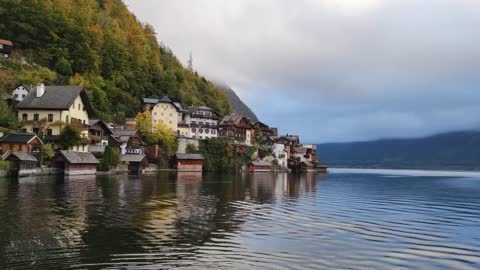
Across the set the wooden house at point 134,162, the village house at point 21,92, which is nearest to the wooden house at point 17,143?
the village house at point 21,92

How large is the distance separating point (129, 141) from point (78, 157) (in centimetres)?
2746

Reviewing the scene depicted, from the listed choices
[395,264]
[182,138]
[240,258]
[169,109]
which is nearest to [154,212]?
[240,258]

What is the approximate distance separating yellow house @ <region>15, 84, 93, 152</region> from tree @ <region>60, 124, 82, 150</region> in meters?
1.49

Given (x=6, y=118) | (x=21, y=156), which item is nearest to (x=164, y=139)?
(x=6, y=118)

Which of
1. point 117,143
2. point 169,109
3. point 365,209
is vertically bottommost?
point 365,209

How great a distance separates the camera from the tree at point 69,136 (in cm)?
7588

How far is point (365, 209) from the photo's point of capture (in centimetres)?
3853

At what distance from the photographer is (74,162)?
7138 cm

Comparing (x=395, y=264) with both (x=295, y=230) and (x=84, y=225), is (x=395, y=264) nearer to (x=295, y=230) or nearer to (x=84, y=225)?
(x=295, y=230)

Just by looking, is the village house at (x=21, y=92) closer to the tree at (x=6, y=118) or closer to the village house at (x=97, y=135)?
the tree at (x=6, y=118)

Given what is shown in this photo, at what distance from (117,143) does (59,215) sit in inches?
2715

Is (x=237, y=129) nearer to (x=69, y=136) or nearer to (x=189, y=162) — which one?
(x=189, y=162)

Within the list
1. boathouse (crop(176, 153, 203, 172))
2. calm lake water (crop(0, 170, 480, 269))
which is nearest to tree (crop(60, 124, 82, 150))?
boathouse (crop(176, 153, 203, 172))

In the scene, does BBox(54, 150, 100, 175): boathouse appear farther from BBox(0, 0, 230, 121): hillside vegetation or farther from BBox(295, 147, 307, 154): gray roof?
BBox(295, 147, 307, 154): gray roof
